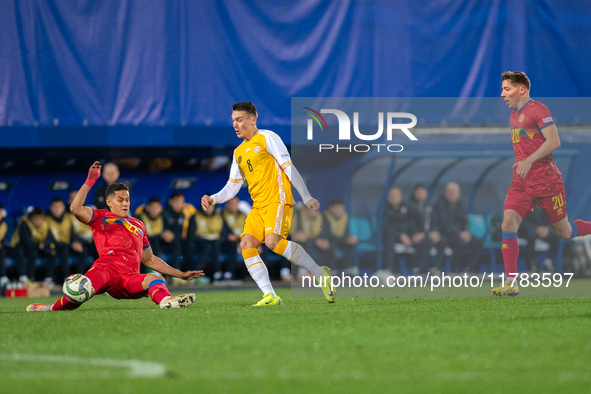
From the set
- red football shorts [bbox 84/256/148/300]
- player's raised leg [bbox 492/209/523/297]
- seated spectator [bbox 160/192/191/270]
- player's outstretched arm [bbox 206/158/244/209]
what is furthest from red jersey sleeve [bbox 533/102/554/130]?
seated spectator [bbox 160/192/191/270]

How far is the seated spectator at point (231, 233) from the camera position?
41.2ft

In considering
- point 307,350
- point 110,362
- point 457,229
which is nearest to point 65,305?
point 110,362

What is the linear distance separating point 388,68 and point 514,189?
4532mm

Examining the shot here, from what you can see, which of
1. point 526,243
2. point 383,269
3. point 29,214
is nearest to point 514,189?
point 526,243

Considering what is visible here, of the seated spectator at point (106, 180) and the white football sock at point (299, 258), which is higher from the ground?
the seated spectator at point (106, 180)

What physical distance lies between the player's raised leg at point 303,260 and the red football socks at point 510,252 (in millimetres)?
1702

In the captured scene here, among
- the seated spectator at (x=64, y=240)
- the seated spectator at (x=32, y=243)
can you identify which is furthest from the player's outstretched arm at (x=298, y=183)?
the seated spectator at (x=32, y=243)

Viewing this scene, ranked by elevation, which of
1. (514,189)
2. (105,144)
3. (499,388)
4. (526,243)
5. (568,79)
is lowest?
(499,388)

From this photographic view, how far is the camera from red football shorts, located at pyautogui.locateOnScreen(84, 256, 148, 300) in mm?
6641

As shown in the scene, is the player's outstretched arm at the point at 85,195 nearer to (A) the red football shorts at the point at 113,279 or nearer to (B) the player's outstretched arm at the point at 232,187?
(A) the red football shorts at the point at 113,279

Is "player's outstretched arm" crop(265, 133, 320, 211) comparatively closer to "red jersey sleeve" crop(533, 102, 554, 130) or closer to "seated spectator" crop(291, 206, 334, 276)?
"seated spectator" crop(291, 206, 334, 276)

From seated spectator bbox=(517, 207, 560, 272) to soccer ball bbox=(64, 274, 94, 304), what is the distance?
4100mm

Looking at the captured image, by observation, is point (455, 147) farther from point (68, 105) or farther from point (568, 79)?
point (68, 105)

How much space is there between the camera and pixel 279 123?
11.7m
